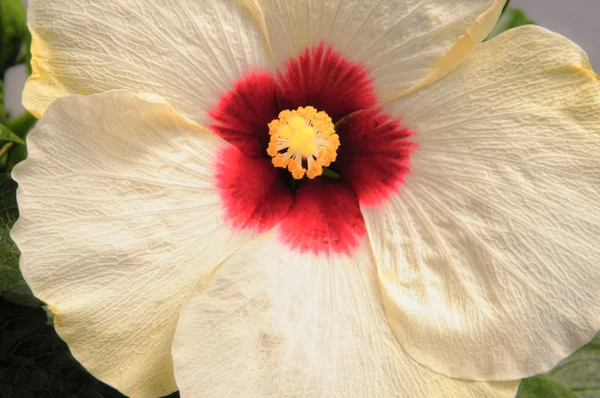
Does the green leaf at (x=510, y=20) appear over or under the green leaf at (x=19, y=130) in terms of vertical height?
over

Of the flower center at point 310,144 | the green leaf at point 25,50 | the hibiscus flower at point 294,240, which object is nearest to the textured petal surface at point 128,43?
the hibiscus flower at point 294,240

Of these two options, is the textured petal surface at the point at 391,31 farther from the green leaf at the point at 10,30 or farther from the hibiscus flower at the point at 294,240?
the green leaf at the point at 10,30

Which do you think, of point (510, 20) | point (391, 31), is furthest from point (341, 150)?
point (510, 20)

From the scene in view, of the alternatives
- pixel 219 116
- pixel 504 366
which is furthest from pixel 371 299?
pixel 219 116

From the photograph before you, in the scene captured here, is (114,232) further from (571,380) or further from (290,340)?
(571,380)

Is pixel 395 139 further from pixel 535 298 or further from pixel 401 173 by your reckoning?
pixel 535 298

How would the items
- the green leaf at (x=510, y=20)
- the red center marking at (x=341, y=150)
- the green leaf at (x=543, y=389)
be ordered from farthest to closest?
the green leaf at (x=510, y=20) < the green leaf at (x=543, y=389) < the red center marking at (x=341, y=150)
